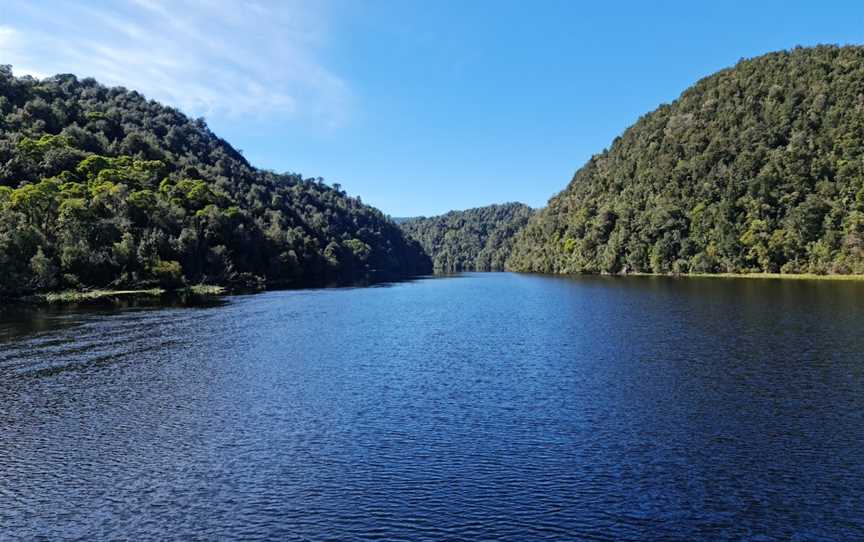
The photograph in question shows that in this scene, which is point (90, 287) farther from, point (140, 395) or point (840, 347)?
point (840, 347)

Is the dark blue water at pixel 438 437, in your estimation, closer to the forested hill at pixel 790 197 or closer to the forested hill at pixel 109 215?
the forested hill at pixel 109 215

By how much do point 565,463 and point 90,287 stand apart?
101905 millimetres

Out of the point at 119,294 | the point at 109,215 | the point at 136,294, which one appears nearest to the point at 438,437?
the point at 119,294

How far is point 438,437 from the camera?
26328 millimetres

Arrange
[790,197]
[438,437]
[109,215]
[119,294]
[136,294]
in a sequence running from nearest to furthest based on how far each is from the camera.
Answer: [438,437], [119,294], [136,294], [109,215], [790,197]

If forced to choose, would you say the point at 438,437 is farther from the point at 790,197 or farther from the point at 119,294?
the point at 790,197

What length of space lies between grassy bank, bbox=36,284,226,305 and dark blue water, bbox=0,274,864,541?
40972 mm

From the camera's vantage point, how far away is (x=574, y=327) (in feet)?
203

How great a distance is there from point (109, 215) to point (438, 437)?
11608cm

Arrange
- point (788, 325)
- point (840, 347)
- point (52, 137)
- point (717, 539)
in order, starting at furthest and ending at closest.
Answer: point (52, 137) → point (788, 325) → point (840, 347) → point (717, 539)

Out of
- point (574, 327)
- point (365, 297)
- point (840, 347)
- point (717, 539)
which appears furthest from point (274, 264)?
point (717, 539)

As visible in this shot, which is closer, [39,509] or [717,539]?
[717,539]

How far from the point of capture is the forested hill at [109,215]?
98.5 meters

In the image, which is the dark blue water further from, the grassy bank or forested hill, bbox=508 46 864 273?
forested hill, bbox=508 46 864 273
